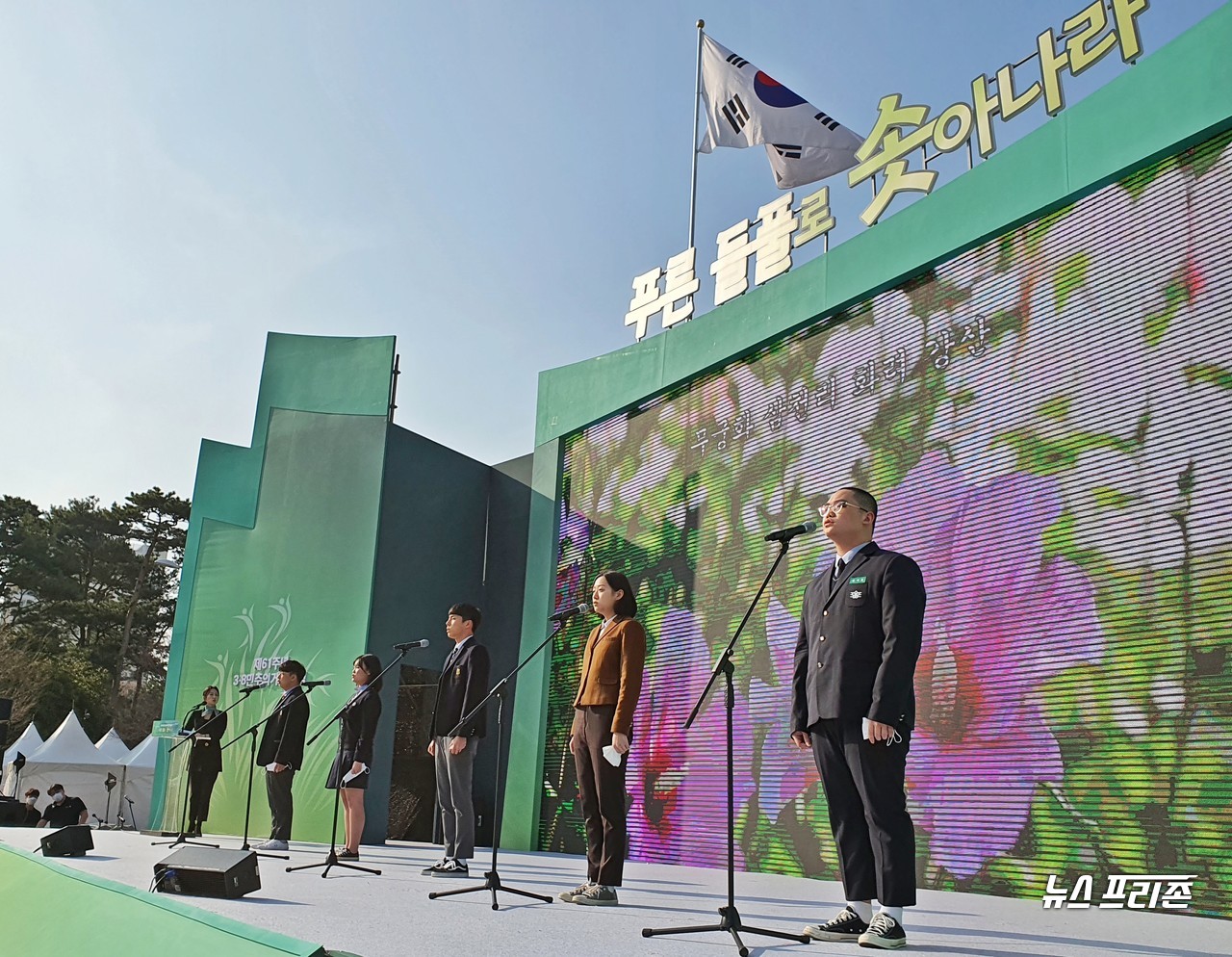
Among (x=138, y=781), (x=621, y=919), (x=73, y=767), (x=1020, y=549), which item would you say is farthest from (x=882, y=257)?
(x=138, y=781)

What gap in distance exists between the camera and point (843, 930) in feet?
9.65

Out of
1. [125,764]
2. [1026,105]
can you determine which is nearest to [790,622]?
[1026,105]

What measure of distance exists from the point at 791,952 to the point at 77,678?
85.8 feet

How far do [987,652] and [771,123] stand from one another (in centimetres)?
508

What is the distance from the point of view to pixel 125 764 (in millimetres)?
15594

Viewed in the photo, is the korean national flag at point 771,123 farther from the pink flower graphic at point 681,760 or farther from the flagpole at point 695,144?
the pink flower graphic at point 681,760

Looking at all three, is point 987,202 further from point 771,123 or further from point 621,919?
point 621,919

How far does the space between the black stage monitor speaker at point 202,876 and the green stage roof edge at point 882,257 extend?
16.2ft

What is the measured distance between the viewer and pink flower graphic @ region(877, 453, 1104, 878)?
201 inches

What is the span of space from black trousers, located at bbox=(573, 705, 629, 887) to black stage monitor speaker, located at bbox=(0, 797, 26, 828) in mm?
8569

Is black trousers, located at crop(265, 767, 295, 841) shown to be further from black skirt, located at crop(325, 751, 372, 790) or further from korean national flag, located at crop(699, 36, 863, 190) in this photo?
korean national flag, located at crop(699, 36, 863, 190)

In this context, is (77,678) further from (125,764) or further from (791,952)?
(791,952)

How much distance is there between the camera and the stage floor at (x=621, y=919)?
2.76 m

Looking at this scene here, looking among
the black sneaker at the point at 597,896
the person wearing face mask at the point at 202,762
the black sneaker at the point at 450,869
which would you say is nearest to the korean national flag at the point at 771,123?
the black sneaker at the point at 450,869
